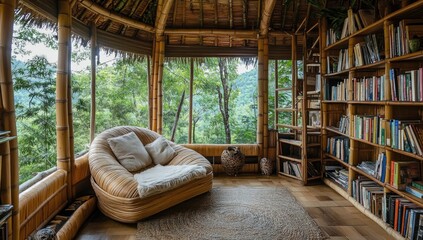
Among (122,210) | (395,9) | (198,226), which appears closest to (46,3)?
(122,210)

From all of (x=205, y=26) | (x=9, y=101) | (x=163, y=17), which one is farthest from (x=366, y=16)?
(x=9, y=101)

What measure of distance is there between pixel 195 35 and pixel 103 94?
181 centimetres

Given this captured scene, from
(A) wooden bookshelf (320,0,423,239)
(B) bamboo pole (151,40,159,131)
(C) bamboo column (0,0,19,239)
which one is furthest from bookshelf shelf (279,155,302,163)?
(C) bamboo column (0,0,19,239)

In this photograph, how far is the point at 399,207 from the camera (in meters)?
2.44

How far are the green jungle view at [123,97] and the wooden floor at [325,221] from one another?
0.87 meters

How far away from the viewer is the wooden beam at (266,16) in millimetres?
4168

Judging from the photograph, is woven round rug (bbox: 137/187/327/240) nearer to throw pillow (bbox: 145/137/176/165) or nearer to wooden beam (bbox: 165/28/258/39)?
throw pillow (bbox: 145/137/176/165)

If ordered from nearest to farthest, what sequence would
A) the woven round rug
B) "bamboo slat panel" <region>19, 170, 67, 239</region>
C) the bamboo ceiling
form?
1. "bamboo slat panel" <region>19, 170, 67, 239</region>
2. the woven round rug
3. the bamboo ceiling

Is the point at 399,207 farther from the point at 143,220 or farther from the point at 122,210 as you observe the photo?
the point at 122,210

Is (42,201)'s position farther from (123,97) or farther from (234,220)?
(123,97)

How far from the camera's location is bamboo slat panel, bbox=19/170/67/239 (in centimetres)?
217

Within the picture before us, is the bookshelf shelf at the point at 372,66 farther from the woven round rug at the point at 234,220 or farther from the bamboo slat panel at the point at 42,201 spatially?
the bamboo slat panel at the point at 42,201

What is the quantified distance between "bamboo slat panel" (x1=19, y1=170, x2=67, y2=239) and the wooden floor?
0.35 meters

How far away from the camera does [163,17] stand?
436cm
